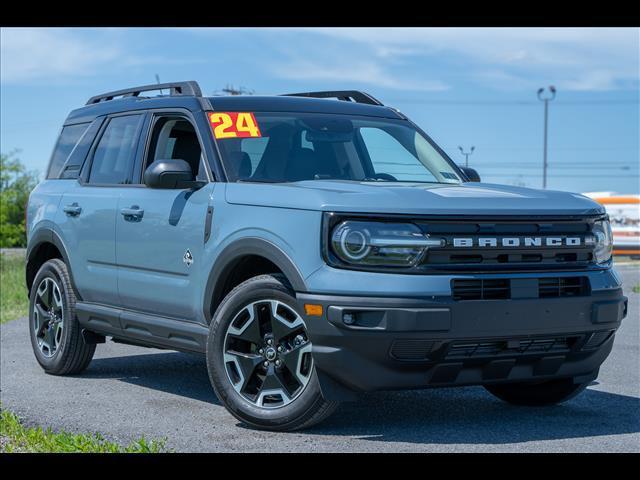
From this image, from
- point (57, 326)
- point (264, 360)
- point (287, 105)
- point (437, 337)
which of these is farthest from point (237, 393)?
point (57, 326)

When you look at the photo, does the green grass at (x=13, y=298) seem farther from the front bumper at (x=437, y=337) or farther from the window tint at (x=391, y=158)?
the front bumper at (x=437, y=337)

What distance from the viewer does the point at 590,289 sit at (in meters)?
6.20

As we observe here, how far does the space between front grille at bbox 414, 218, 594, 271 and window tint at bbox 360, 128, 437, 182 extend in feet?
5.20

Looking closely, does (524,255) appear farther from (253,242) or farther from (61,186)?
(61,186)

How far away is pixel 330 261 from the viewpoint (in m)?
5.81

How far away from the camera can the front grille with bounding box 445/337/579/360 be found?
5867 mm

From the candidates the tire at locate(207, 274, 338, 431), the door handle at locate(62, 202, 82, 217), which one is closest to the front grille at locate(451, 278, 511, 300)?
the tire at locate(207, 274, 338, 431)

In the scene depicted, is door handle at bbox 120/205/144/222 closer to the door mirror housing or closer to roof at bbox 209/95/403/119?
the door mirror housing

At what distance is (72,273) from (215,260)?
2.37 metres

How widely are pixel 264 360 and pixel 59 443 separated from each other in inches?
48.3

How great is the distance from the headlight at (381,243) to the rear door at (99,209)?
265 centimetres

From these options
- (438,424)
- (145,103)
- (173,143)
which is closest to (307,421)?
(438,424)
